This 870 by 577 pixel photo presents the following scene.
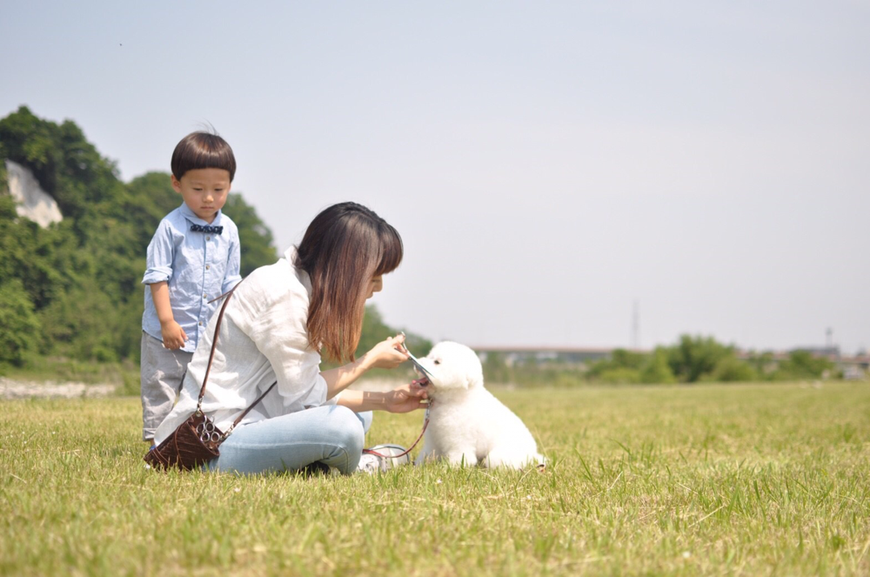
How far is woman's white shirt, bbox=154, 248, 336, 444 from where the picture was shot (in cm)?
328

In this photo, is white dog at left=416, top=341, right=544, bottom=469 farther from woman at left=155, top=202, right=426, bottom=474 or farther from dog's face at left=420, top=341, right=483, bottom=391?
woman at left=155, top=202, right=426, bottom=474

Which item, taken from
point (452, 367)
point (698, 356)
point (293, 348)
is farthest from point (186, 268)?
point (698, 356)

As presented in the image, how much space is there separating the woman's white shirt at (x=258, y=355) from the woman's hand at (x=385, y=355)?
27 cm

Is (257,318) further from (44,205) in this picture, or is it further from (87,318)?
(44,205)

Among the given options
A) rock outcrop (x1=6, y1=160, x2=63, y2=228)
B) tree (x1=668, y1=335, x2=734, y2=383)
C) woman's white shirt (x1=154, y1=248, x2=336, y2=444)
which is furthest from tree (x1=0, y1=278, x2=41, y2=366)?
tree (x1=668, y1=335, x2=734, y2=383)

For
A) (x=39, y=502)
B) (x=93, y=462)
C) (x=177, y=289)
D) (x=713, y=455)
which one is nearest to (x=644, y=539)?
(x=39, y=502)

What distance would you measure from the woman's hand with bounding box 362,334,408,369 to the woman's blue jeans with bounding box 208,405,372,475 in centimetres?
30

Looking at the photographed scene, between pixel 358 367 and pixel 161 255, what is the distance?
1476 mm

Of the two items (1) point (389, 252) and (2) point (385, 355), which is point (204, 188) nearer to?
(1) point (389, 252)

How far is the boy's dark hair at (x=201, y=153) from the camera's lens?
13.1 feet

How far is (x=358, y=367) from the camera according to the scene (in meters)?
3.59

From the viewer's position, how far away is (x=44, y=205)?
38.1ft

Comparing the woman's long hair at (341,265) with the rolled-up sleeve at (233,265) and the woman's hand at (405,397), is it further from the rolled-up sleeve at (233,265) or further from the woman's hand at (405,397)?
the rolled-up sleeve at (233,265)

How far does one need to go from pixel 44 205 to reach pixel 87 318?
199 centimetres
